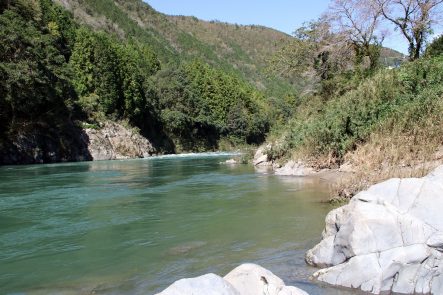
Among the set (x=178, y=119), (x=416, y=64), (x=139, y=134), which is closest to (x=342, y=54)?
(x=416, y=64)

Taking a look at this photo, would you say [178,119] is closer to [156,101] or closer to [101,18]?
[156,101]

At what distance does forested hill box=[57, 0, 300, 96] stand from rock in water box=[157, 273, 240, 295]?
91.8 metres

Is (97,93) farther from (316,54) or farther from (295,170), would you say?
(295,170)

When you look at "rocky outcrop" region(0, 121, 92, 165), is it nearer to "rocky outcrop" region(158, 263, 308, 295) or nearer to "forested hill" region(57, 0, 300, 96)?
"rocky outcrop" region(158, 263, 308, 295)

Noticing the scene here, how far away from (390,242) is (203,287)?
279 centimetres

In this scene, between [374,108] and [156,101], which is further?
[156,101]

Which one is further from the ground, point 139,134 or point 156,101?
point 156,101

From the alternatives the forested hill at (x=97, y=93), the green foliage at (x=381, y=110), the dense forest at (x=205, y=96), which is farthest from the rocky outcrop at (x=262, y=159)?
the green foliage at (x=381, y=110)

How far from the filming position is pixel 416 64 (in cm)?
1953

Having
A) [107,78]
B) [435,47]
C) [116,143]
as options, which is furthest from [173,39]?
[435,47]

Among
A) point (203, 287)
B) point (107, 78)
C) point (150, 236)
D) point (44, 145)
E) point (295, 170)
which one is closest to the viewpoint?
point (203, 287)

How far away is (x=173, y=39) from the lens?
159m

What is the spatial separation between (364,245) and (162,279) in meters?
2.90

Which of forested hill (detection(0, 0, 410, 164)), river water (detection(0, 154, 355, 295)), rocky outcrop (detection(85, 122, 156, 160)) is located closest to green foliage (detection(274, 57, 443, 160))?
river water (detection(0, 154, 355, 295))
